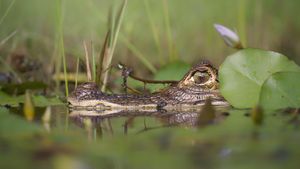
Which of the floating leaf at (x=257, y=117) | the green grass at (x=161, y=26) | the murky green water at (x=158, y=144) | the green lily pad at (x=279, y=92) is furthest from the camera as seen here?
the green grass at (x=161, y=26)

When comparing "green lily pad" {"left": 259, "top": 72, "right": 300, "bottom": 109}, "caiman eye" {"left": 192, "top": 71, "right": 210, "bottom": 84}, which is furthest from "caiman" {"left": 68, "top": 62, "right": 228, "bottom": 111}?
"green lily pad" {"left": 259, "top": 72, "right": 300, "bottom": 109}

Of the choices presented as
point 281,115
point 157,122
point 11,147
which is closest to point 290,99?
point 281,115

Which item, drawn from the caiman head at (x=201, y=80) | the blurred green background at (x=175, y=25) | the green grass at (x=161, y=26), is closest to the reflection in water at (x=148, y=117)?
the caiman head at (x=201, y=80)

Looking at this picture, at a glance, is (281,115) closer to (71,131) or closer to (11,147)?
(71,131)

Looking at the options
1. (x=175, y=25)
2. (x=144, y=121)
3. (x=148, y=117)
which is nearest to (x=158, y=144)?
(x=144, y=121)

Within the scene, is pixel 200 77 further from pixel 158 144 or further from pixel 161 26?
pixel 161 26

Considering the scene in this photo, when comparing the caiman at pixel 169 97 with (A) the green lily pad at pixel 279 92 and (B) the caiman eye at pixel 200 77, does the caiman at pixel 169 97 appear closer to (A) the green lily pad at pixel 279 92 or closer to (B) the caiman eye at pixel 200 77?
(B) the caiman eye at pixel 200 77

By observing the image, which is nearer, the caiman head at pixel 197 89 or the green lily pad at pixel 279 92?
the green lily pad at pixel 279 92

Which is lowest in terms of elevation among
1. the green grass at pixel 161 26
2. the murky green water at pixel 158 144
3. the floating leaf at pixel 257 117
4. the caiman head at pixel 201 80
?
the murky green water at pixel 158 144
